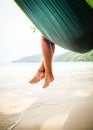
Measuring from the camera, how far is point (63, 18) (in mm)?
785

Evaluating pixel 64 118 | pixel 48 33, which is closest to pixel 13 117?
pixel 64 118

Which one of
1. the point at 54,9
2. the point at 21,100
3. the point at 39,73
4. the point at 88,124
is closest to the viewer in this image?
the point at 54,9

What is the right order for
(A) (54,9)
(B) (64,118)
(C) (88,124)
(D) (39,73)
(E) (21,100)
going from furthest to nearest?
1. (E) (21,100)
2. (B) (64,118)
3. (C) (88,124)
4. (D) (39,73)
5. (A) (54,9)

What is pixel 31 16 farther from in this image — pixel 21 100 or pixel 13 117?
pixel 21 100

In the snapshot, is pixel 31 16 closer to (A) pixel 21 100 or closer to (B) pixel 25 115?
(B) pixel 25 115

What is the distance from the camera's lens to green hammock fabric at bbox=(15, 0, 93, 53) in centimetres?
74

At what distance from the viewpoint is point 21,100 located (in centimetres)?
335

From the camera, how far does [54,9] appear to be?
2.51ft

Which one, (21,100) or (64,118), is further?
(21,100)

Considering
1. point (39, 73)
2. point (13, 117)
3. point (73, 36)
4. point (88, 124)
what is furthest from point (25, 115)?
point (73, 36)

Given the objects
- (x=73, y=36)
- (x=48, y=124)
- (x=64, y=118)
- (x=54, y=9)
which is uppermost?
(x=54, y=9)

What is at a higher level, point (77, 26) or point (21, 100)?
point (77, 26)

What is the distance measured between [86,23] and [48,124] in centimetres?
133

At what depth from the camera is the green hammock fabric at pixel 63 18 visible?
74cm
